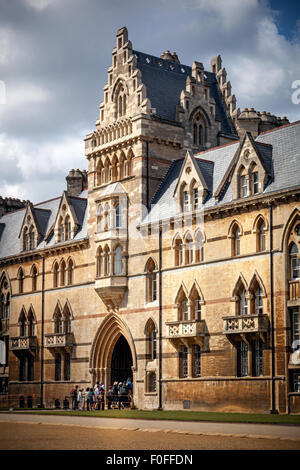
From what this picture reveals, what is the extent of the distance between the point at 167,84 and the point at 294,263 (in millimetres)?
19726

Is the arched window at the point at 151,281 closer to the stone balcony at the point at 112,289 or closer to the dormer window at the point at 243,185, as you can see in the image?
the stone balcony at the point at 112,289

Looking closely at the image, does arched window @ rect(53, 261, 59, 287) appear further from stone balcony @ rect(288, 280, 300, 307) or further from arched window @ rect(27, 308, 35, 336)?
stone balcony @ rect(288, 280, 300, 307)

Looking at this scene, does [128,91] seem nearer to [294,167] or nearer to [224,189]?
[224,189]

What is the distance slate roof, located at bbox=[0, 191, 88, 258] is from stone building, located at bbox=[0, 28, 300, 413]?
0.18 meters

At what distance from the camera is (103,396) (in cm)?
5081

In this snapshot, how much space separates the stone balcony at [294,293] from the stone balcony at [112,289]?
13.8m

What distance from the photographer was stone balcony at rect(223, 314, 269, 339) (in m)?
42.0

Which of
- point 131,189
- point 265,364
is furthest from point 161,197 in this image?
point 265,364

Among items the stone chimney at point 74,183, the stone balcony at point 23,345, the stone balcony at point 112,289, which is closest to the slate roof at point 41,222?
the stone chimney at point 74,183

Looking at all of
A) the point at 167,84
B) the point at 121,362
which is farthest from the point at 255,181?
the point at 121,362

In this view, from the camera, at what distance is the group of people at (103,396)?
163 feet

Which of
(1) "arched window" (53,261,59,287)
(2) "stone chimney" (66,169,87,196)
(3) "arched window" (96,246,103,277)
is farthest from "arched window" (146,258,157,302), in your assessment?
(2) "stone chimney" (66,169,87,196)

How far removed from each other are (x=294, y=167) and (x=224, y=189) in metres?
5.23

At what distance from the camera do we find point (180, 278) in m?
48.5
